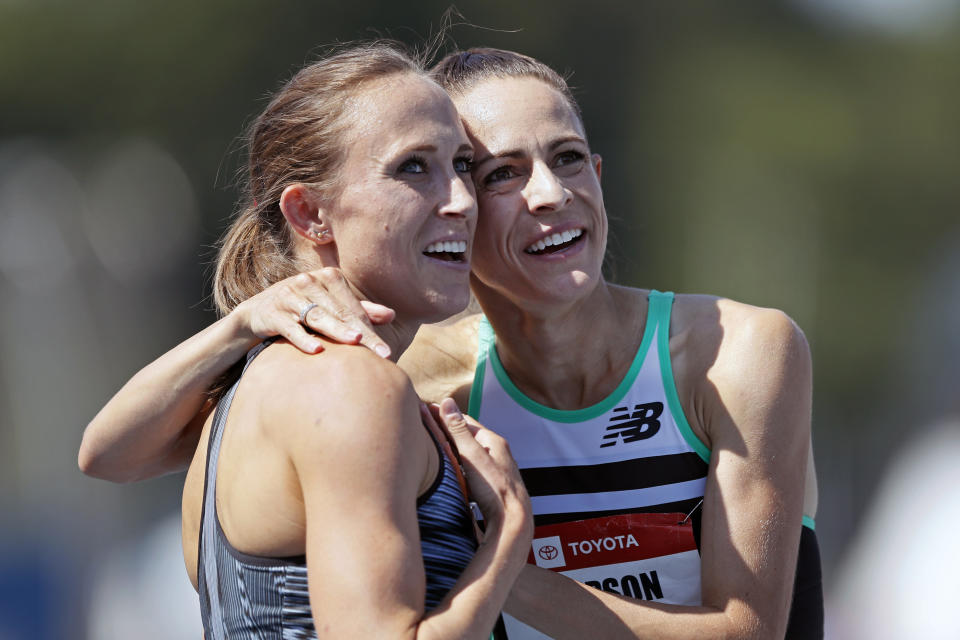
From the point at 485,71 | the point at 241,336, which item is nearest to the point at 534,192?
the point at 485,71

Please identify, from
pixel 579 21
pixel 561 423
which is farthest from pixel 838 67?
pixel 561 423

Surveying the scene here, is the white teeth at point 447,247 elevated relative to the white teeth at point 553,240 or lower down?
elevated

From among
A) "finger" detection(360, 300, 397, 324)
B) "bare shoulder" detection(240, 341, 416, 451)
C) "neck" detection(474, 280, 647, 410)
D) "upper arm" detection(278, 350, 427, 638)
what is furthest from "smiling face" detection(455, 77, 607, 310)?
"upper arm" detection(278, 350, 427, 638)

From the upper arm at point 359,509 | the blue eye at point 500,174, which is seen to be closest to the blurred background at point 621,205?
the blue eye at point 500,174

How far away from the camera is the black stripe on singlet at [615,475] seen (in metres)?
2.71

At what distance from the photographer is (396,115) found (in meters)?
2.28

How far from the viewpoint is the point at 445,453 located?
204 cm

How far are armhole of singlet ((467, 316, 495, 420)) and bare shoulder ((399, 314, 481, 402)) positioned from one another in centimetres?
3

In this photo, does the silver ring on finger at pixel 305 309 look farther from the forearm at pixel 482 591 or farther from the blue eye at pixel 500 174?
the blue eye at pixel 500 174

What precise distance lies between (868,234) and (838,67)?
1.90m

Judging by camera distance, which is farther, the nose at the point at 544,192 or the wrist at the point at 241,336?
the nose at the point at 544,192

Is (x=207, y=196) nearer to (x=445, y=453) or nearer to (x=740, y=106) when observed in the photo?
(x=740, y=106)

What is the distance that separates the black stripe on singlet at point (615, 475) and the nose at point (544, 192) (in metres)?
0.69

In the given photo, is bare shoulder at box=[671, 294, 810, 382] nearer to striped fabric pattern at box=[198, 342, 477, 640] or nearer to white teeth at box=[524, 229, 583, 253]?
white teeth at box=[524, 229, 583, 253]
